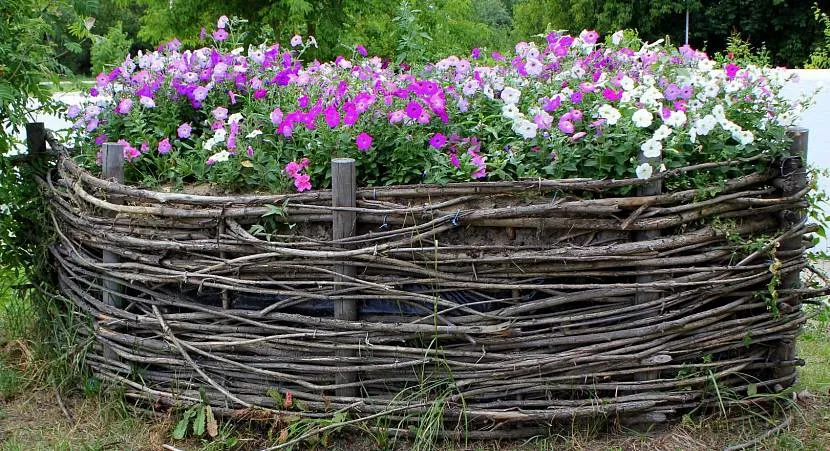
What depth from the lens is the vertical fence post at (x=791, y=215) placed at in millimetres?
3277

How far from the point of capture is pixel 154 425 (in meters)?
3.47

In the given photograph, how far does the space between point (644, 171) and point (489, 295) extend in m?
0.73

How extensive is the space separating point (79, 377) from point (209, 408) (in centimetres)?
84

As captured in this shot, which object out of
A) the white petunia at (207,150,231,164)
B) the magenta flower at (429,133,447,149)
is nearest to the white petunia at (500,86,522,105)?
the magenta flower at (429,133,447,149)

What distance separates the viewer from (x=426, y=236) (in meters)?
3.10

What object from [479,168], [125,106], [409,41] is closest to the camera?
[479,168]

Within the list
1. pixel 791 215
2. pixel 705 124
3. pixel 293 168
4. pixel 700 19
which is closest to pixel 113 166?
pixel 293 168

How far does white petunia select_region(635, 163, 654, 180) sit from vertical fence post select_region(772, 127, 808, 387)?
0.65m

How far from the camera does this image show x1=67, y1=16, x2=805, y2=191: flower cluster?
3.17 metres

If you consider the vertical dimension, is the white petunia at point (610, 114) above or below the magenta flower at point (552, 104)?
below

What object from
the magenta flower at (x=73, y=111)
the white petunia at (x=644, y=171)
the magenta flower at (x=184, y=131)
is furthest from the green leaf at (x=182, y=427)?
the white petunia at (x=644, y=171)

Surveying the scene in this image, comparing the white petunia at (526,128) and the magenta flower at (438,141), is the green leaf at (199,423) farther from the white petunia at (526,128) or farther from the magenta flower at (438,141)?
the white petunia at (526,128)

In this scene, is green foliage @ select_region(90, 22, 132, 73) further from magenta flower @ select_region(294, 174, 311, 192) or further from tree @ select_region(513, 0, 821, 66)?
tree @ select_region(513, 0, 821, 66)

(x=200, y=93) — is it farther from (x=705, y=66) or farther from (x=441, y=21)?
(x=441, y=21)
